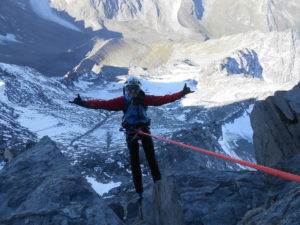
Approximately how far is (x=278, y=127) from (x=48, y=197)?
34.2 ft

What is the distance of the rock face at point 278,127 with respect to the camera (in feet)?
47.0

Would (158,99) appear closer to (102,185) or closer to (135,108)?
(135,108)

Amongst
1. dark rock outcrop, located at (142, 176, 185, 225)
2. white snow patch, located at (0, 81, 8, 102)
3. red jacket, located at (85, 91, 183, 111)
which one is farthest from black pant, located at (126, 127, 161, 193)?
white snow patch, located at (0, 81, 8, 102)

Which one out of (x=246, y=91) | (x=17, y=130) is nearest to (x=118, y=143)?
(x=17, y=130)

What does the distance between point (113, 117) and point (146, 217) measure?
123932mm

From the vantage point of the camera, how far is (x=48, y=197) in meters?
9.82

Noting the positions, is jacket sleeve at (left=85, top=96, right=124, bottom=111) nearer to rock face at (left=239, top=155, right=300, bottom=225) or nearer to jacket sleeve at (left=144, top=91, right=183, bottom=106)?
jacket sleeve at (left=144, top=91, right=183, bottom=106)

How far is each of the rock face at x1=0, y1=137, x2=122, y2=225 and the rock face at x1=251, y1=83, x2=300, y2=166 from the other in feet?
28.4

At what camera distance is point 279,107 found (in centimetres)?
1516

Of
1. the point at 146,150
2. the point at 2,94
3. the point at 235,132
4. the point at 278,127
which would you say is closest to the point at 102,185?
the point at 278,127

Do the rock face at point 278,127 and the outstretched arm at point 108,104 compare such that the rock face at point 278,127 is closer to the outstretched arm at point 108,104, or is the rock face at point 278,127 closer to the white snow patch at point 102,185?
the outstretched arm at point 108,104

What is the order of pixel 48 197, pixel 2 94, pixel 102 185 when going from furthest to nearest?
pixel 2 94, pixel 102 185, pixel 48 197

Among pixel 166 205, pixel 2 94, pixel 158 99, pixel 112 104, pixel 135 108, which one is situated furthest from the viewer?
pixel 2 94

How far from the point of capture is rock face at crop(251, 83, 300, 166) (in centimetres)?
1432
